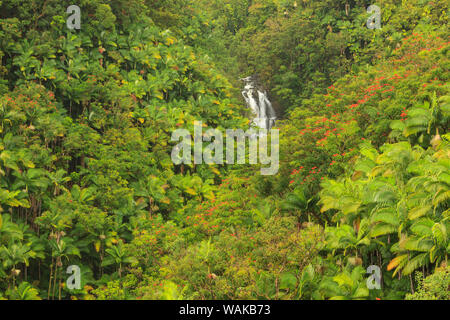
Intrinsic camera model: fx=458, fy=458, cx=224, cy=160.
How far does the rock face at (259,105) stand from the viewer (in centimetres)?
3916

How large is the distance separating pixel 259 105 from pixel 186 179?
18218 mm

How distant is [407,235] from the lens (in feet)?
38.2

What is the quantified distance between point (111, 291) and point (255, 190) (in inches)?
303

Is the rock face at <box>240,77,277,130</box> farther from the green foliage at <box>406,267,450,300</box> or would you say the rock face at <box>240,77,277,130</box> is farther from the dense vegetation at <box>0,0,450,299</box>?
the green foliage at <box>406,267,450,300</box>

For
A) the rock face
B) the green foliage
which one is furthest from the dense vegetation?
the rock face

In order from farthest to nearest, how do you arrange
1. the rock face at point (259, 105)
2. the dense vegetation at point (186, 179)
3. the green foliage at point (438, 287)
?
1. the rock face at point (259, 105)
2. the dense vegetation at point (186, 179)
3. the green foliage at point (438, 287)

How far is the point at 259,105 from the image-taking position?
4091cm

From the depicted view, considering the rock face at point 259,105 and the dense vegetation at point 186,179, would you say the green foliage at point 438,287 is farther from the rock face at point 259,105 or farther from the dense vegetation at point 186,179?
the rock face at point 259,105

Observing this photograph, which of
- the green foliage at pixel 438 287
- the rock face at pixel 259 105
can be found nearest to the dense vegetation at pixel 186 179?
the green foliage at pixel 438 287

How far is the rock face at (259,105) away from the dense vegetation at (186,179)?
721 centimetres

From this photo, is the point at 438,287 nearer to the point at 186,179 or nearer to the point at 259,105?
the point at 186,179

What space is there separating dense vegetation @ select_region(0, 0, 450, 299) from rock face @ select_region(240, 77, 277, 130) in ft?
23.7
